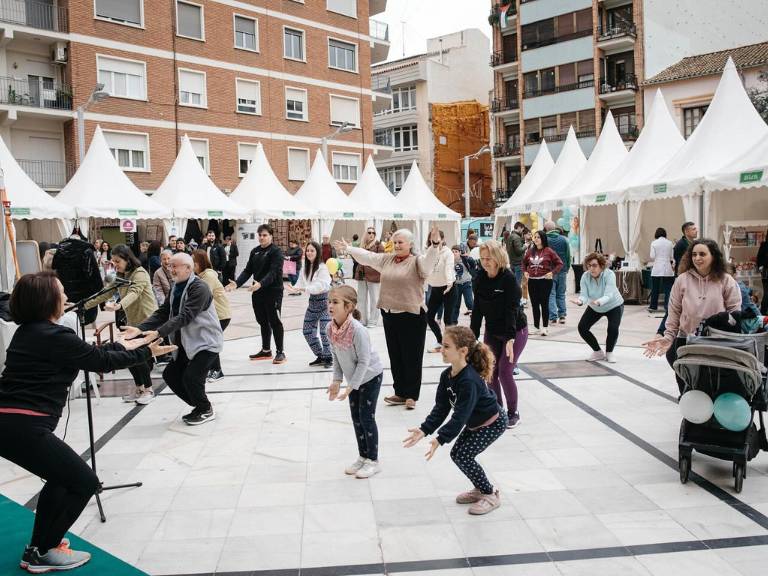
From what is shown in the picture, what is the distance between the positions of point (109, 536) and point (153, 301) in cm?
447

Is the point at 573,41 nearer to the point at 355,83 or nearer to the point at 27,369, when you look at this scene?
the point at 355,83

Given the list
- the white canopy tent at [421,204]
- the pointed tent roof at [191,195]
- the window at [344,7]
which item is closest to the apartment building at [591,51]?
the window at [344,7]

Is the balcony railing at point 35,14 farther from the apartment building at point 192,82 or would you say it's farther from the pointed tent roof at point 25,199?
the pointed tent roof at point 25,199

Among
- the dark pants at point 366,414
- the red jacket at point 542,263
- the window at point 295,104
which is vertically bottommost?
the dark pants at point 366,414

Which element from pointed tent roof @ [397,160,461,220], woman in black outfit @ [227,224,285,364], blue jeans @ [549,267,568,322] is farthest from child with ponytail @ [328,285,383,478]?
pointed tent roof @ [397,160,461,220]

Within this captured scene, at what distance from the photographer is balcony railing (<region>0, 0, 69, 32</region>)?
81.3 ft

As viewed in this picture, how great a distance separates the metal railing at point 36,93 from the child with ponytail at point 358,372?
2398 centimetres

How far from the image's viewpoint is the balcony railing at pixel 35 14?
81.3 ft

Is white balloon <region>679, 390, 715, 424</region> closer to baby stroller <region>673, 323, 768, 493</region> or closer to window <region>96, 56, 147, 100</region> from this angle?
baby stroller <region>673, 323, 768, 493</region>

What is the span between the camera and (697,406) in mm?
4621

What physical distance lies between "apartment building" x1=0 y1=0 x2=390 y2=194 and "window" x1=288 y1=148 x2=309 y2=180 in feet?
0.18

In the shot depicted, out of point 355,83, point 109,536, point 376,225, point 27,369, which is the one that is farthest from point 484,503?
point 355,83

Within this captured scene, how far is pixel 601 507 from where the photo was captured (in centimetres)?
432

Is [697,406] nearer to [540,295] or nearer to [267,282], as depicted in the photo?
[267,282]
